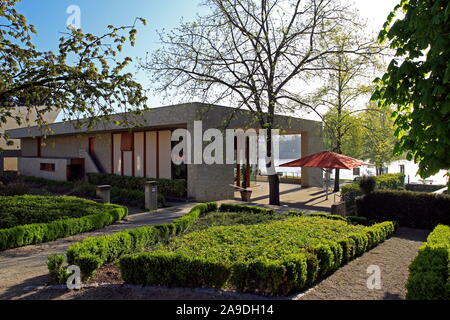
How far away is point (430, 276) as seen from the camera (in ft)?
13.7

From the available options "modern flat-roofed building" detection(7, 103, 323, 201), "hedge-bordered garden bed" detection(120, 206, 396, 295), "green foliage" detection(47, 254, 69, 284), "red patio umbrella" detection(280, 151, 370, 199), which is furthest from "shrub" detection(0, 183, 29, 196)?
"red patio umbrella" detection(280, 151, 370, 199)

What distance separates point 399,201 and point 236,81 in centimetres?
790

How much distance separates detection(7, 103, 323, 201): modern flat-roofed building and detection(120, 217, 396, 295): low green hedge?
5.18 meters

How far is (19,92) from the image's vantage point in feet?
30.1

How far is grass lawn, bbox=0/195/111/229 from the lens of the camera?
904cm

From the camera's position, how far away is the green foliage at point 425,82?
13.7 feet

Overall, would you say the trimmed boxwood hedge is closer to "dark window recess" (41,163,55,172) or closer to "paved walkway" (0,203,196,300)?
"paved walkway" (0,203,196,300)

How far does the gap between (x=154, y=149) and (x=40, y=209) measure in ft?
29.5

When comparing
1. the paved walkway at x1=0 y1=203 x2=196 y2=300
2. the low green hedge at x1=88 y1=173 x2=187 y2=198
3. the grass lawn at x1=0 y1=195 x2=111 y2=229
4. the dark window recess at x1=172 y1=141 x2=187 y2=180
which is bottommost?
Answer: the paved walkway at x1=0 y1=203 x2=196 y2=300

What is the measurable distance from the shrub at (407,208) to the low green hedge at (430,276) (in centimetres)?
581

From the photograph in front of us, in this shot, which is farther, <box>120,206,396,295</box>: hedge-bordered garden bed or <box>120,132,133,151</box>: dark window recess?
<box>120,132,133,151</box>: dark window recess

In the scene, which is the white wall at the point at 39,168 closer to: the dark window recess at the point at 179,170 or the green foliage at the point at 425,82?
the dark window recess at the point at 179,170
